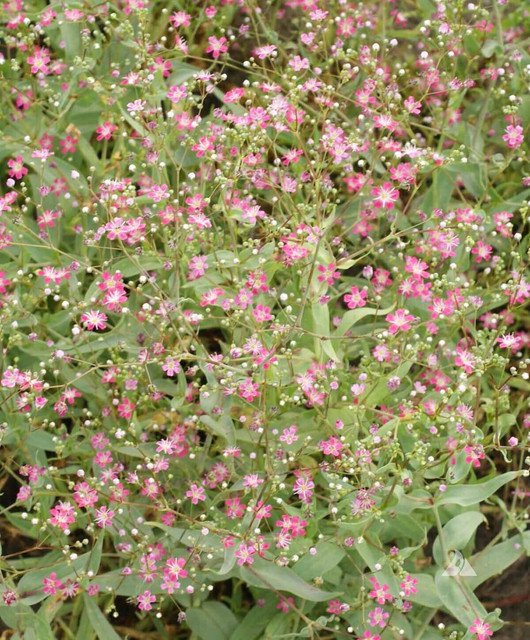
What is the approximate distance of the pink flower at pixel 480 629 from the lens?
2354 mm

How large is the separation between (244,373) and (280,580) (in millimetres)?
569

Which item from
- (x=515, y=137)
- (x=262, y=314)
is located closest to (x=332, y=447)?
(x=262, y=314)

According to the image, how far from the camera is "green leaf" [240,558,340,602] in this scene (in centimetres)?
246

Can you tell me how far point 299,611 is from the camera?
248 cm

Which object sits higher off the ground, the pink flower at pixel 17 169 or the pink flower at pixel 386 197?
the pink flower at pixel 386 197

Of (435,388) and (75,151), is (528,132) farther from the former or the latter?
(75,151)

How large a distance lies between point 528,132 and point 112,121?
1482 millimetres

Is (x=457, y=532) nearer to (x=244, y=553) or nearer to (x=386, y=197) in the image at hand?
(x=244, y=553)

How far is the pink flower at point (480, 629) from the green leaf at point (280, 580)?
0.36 metres

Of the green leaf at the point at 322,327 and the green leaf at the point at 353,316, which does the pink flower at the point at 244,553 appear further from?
the green leaf at the point at 353,316

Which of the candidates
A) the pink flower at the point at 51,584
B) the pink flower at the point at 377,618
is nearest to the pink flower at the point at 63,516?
the pink flower at the point at 51,584

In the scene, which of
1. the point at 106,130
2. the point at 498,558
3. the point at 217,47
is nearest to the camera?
the point at 498,558

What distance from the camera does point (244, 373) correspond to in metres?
2.47

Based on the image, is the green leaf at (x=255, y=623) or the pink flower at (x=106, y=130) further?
the pink flower at (x=106, y=130)
